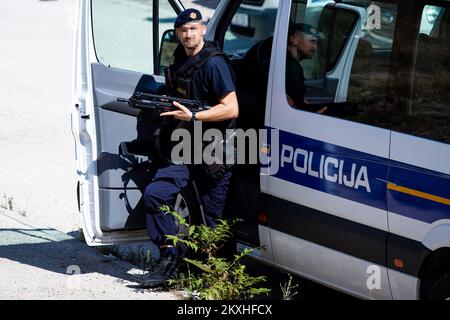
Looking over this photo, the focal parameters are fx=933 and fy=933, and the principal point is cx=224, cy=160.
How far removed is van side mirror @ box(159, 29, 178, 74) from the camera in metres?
6.47

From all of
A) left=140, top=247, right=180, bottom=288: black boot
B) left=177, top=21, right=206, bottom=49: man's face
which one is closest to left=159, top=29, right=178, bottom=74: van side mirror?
left=177, top=21, right=206, bottom=49: man's face

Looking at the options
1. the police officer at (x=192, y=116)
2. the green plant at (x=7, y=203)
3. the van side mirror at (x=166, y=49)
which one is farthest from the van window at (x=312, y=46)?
the green plant at (x=7, y=203)

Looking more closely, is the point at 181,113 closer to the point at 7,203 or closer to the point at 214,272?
the point at 214,272

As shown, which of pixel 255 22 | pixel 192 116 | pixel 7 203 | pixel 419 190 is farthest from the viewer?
pixel 255 22

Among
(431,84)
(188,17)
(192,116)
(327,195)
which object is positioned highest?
(188,17)

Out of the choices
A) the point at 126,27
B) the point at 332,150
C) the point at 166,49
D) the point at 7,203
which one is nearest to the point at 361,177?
the point at 332,150

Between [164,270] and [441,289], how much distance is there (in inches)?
74.0

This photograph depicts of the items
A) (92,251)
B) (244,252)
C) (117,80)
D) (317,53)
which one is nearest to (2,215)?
(92,251)

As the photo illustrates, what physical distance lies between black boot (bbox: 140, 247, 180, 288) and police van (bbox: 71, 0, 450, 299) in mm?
292

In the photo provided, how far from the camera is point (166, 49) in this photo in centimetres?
663

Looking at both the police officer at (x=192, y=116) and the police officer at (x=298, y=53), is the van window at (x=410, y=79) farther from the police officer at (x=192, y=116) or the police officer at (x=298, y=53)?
the police officer at (x=192, y=116)

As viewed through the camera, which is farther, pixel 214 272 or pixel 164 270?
pixel 164 270

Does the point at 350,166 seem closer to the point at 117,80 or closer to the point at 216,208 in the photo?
the point at 216,208

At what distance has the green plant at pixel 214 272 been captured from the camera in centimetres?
560
